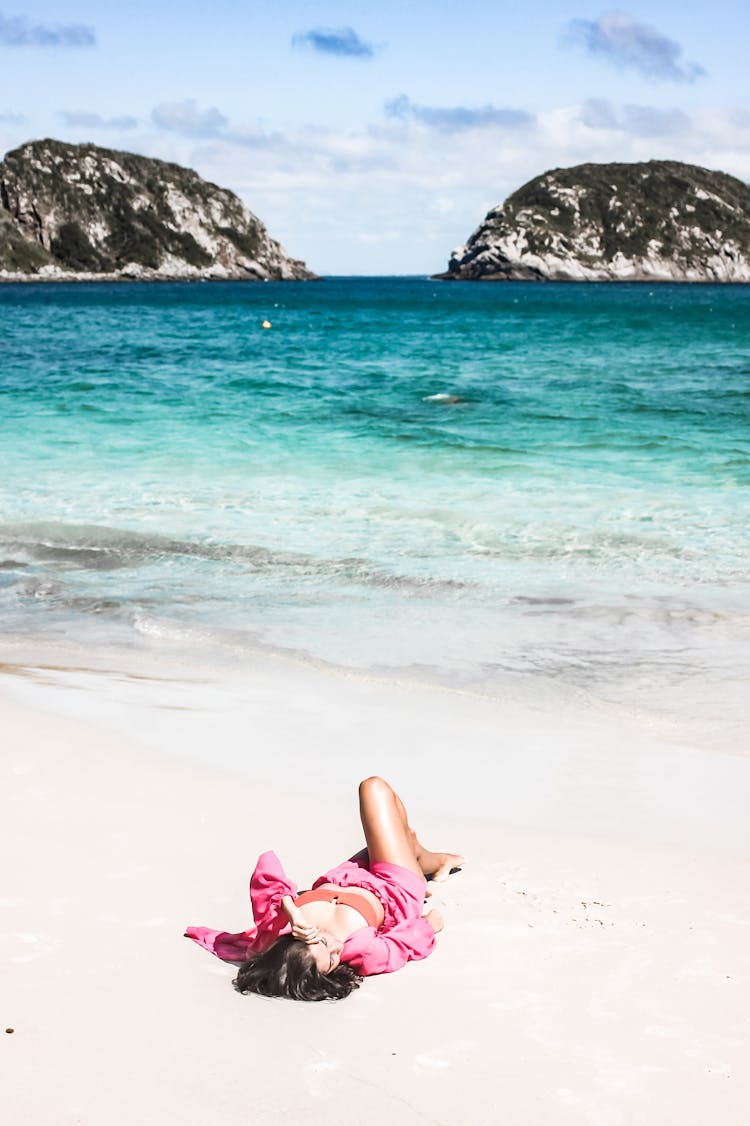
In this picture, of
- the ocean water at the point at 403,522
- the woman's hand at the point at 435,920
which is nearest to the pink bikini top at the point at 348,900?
the woman's hand at the point at 435,920

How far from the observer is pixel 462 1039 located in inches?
167

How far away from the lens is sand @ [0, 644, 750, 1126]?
395 centimetres

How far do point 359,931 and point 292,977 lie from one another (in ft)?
1.21

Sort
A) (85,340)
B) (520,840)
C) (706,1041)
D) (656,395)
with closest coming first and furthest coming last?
1. (706,1041)
2. (520,840)
3. (656,395)
4. (85,340)

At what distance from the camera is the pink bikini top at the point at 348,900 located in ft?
16.4

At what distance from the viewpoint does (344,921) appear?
4895 mm

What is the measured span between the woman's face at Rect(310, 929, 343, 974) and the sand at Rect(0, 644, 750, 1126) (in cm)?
17

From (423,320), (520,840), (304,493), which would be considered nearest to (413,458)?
(304,493)

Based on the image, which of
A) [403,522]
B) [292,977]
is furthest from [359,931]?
[403,522]

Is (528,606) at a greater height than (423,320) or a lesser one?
lesser

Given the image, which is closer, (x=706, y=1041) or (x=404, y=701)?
(x=706, y=1041)

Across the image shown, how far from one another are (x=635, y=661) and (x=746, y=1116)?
5.65 metres

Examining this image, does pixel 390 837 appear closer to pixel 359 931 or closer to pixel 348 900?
pixel 348 900

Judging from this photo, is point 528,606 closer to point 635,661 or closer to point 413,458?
point 635,661
